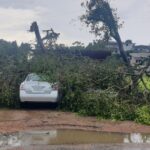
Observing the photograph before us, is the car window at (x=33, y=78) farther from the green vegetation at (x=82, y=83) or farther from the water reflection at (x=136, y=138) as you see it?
the water reflection at (x=136, y=138)

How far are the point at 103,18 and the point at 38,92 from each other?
17627 millimetres

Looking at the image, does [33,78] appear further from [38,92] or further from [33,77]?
[38,92]

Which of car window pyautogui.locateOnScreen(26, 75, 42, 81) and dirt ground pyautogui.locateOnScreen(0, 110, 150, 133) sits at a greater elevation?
car window pyautogui.locateOnScreen(26, 75, 42, 81)

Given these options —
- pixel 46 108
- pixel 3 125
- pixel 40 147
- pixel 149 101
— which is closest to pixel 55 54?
pixel 46 108

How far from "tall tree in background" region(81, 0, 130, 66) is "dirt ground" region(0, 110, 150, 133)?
671 inches

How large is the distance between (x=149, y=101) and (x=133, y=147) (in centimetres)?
641

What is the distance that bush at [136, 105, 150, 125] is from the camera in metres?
14.8

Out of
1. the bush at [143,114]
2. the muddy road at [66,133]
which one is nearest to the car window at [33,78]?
the muddy road at [66,133]

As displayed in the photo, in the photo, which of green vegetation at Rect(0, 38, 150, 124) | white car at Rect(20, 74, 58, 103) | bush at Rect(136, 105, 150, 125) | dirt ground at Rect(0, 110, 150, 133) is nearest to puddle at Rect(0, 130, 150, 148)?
dirt ground at Rect(0, 110, 150, 133)

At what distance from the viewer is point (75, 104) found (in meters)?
17.1

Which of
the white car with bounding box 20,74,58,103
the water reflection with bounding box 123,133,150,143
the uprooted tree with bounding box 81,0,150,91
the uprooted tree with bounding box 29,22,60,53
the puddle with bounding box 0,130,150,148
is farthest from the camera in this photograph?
the uprooted tree with bounding box 81,0,150,91

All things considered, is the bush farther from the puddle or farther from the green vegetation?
the puddle

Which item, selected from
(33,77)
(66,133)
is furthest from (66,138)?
(33,77)

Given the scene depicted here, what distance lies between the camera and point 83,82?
57.0 feet
